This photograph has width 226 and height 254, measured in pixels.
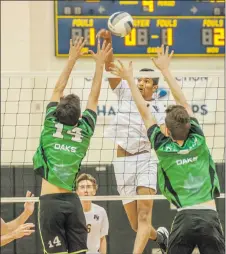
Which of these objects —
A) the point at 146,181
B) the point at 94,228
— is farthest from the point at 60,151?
the point at 94,228

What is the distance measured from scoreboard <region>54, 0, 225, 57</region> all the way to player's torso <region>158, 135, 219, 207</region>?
572 cm

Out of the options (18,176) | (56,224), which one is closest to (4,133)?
(18,176)

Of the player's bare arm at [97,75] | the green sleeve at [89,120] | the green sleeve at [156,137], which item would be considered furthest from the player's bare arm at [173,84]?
the green sleeve at [89,120]

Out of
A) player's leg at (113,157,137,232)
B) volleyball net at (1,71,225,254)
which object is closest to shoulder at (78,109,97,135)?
player's leg at (113,157,137,232)

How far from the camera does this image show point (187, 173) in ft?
20.6

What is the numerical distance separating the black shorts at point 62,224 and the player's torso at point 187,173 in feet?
2.90

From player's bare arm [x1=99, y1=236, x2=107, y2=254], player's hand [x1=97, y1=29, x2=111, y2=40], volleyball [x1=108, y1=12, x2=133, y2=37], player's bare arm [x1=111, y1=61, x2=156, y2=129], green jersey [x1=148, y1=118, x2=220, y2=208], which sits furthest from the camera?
player's bare arm [x1=99, y1=236, x2=107, y2=254]

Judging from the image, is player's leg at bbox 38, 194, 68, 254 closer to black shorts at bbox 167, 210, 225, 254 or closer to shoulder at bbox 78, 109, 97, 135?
shoulder at bbox 78, 109, 97, 135

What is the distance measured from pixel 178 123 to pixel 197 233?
88 centimetres

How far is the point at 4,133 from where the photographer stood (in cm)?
1220

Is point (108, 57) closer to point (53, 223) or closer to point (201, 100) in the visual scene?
point (53, 223)

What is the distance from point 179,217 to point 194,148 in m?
0.56

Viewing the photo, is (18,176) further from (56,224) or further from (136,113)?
(56,224)

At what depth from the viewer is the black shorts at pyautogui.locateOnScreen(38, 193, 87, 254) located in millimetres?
6773
